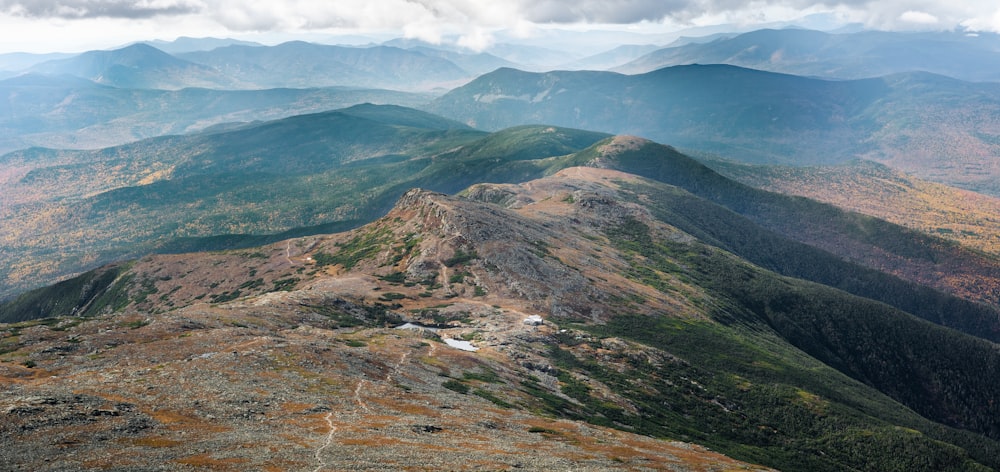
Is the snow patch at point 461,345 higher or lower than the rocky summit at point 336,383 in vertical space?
lower

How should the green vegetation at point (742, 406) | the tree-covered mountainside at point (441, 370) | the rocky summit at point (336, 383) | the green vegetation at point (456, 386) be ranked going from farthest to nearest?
the green vegetation at point (742, 406), the green vegetation at point (456, 386), the tree-covered mountainside at point (441, 370), the rocky summit at point (336, 383)

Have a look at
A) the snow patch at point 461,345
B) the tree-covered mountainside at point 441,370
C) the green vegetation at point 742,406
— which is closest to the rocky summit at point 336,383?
the tree-covered mountainside at point 441,370

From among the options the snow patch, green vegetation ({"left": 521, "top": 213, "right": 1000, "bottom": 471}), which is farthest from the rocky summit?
green vegetation ({"left": 521, "top": 213, "right": 1000, "bottom": 471})

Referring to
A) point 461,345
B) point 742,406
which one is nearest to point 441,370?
point 461,345

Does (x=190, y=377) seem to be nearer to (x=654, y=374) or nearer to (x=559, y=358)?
(x=559, y=358)

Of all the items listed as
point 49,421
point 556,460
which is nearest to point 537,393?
point 556,460

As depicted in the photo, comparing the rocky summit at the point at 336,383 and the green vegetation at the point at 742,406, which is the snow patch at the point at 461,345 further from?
the green vegetation at the point at 742,406

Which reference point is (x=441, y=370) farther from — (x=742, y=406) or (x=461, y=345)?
(x=742, y=406)

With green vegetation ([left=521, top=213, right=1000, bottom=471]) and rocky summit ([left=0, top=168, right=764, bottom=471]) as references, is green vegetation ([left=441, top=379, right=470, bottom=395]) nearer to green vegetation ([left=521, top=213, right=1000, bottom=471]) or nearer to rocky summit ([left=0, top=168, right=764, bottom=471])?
rocky summit ([left=0, top=168, right=764, bottom=471])

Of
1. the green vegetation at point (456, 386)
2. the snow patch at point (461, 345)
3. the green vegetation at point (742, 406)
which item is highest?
the green vegetation at point (456, 386)
